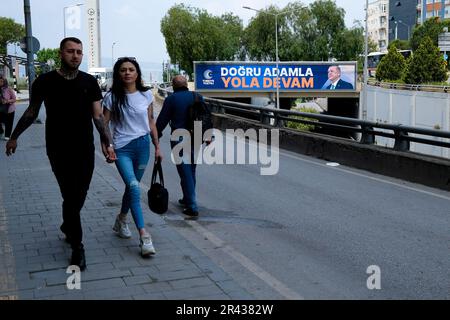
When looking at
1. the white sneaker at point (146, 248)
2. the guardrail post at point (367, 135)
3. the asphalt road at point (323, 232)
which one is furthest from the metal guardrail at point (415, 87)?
the white sneaker at point (146, 248)

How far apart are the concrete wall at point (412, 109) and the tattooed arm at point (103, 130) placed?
30.6 meters

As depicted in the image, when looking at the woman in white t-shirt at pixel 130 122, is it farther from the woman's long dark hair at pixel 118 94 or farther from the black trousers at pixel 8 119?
the black trousers at pixel 8 119

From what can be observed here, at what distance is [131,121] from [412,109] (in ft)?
145

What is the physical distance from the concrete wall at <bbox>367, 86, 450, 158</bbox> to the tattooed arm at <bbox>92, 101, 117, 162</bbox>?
30634mm

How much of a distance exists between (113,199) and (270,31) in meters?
68.3

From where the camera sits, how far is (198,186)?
9.49m

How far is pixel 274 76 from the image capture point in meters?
56.7

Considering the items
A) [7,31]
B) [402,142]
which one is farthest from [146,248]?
[7,31]

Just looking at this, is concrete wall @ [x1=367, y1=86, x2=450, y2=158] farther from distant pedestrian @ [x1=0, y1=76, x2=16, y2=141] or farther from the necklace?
the necklace

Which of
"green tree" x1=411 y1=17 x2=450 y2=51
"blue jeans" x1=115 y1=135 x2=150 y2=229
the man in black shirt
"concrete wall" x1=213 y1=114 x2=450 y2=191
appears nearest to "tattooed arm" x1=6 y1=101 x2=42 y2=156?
the man in black shirt

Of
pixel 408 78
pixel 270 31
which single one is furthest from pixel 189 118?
pixel 270 31

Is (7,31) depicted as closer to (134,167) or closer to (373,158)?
(373,158)

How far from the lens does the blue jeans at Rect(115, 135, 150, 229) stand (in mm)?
5617

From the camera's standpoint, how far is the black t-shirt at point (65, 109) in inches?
199
